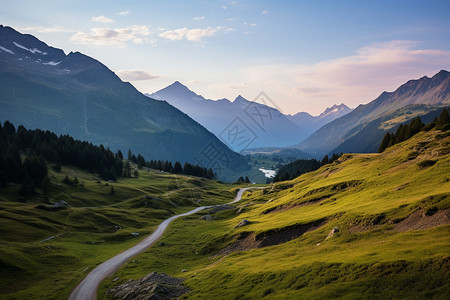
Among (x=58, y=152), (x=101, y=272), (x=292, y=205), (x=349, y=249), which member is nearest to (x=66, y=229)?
(x=101, y=272)

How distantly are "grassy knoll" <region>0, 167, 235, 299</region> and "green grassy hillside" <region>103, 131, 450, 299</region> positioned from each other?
10926 mm

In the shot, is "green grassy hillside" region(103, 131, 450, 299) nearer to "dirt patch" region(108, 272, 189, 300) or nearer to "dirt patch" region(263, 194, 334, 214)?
"dirt patch" region(263, 194, 334, 214)

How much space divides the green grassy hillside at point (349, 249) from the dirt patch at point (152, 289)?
5.93 feet

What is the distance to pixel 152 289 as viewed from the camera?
1309 inches

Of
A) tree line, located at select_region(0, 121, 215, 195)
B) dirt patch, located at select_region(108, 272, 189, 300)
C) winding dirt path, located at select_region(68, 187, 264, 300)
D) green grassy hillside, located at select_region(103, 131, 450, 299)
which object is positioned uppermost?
tree line, located at select_region(0, 121, 215, 195)

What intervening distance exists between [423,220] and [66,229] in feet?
250

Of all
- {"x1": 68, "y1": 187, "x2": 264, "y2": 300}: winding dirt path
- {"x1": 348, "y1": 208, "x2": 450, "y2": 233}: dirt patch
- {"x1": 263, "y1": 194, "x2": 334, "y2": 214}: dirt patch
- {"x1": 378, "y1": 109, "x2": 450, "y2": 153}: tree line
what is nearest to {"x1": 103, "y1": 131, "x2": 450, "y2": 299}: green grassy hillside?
{"x1": 348, "y1": 208, "x2": 450, "y2": 233}: dirt patch

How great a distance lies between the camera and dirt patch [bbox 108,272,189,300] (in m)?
32.9

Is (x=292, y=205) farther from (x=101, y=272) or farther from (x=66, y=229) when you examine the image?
(x=66, y=229)

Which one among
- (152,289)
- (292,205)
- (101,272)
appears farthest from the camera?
(292,205)

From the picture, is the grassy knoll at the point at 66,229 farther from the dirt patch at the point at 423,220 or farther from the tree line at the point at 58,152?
the dirt patch at the point at 423,220

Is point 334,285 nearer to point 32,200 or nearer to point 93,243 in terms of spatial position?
point 93,243

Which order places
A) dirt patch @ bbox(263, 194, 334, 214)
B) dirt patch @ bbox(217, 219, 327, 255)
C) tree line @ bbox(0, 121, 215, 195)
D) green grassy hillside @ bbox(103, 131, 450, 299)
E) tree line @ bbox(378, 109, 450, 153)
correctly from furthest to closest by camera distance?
tree line @ bbox(0, 121, 215, 195) → tree line @ bbox(378, 109, 450, 153) → dirt patch @ bbox(263, 194, 334, 214) → dirt patch @ bbox(217, 219, 327, 255) → green grassy hillside @ bbox(103, 131, 450, 299)

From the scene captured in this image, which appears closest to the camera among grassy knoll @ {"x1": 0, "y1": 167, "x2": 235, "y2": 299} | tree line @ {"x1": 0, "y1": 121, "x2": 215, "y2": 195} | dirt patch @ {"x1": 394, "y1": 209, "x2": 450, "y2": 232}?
dirt patch @ {"x1": 394, "y1": 209, "x2": 450, "y2": 232}
